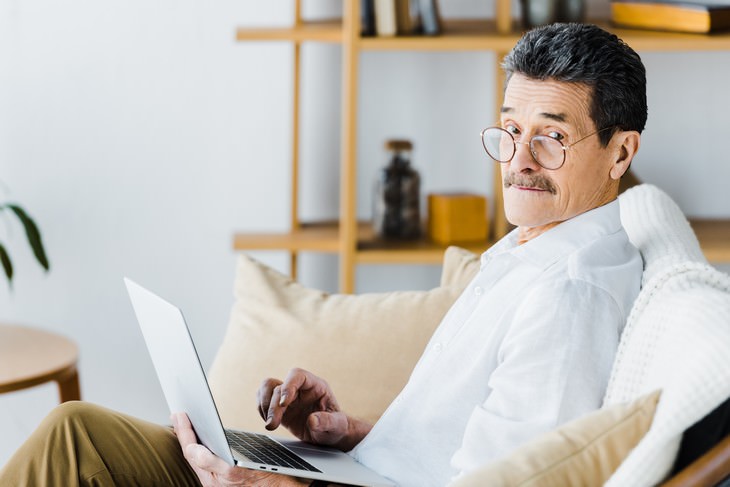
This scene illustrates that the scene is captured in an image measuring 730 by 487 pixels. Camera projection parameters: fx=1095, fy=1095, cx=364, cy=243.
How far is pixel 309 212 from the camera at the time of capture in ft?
9.36

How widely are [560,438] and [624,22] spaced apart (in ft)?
5.39

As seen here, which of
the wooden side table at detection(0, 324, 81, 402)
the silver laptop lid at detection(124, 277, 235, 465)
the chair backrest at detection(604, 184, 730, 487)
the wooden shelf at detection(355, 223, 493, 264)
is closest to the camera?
the chair backrest at detection(604, 184, 730, 487)

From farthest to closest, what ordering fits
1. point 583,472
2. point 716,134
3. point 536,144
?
point 716,134, point 536,144, point 583,472

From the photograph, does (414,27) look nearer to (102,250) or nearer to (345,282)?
(345,282)

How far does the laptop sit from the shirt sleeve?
0.71 ft

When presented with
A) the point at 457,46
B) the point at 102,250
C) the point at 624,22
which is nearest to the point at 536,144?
the point at 457,46

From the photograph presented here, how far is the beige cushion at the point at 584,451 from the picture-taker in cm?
110

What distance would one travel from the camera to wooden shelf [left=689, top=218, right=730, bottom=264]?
2.47 m

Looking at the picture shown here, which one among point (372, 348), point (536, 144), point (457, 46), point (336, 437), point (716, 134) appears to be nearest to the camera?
point (536, 144)

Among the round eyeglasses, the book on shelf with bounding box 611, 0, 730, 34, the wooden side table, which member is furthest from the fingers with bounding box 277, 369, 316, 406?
the book on shelf with bounding box 611, 0, 730, 34

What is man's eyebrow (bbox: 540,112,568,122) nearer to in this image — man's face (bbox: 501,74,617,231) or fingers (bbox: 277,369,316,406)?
man's face (bbox: 501,74,617,231)

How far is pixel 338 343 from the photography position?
188 cm

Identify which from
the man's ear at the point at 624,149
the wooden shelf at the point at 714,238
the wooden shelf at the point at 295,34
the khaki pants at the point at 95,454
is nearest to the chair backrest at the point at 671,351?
the man's ear at the point at 624,149

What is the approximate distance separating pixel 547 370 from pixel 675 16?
58.0 inches
